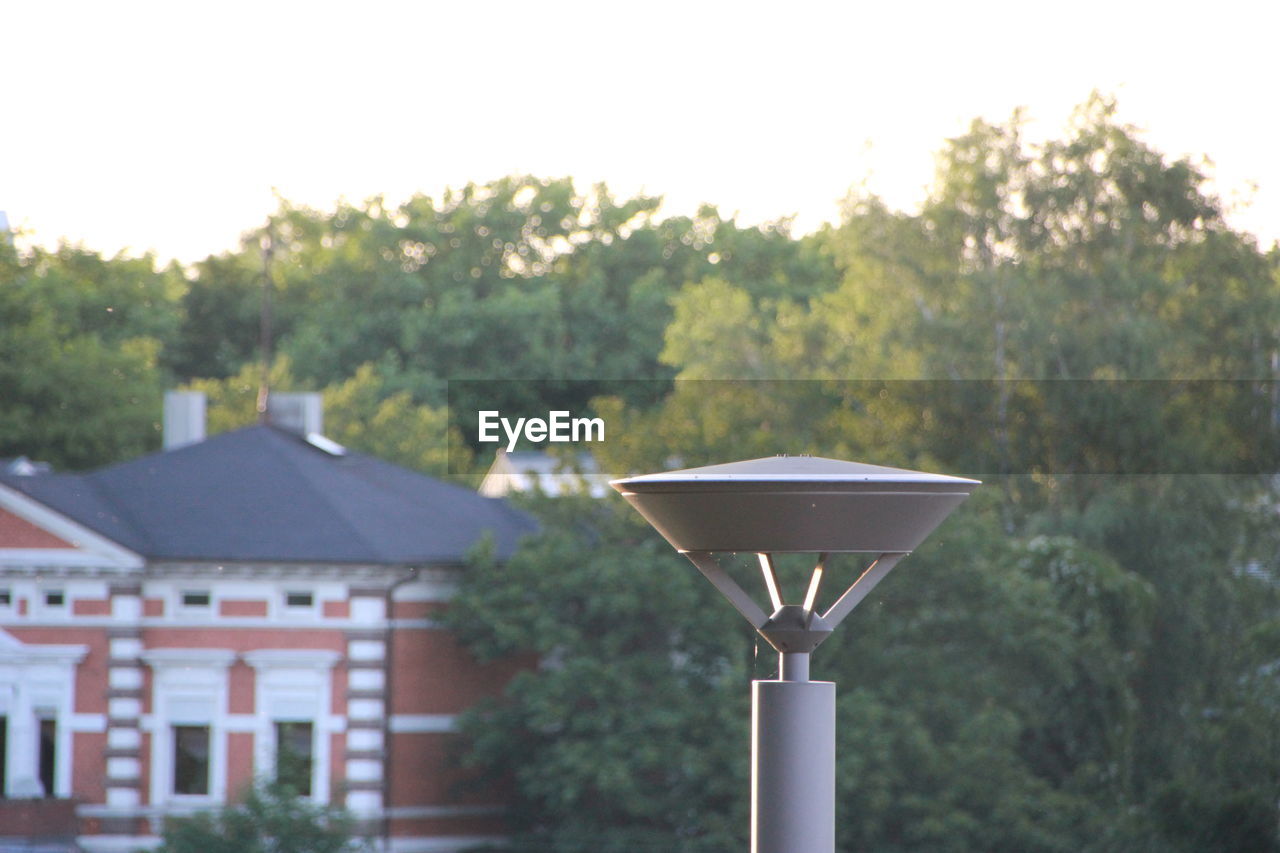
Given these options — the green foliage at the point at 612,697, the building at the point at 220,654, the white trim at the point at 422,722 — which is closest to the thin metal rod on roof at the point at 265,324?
the building at the point at 220,654

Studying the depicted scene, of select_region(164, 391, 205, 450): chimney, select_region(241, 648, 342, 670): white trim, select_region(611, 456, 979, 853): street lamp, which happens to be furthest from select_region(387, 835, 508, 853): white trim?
select_region(611, 456, 979, 853): street lamp

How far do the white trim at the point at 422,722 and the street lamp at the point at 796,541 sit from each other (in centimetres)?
751

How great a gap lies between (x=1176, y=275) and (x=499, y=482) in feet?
14.8

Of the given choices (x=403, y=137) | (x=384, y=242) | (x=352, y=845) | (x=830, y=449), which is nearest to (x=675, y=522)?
(x=352, y=845)

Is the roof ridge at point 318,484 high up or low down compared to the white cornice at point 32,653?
up

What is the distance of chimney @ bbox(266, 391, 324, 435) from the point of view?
10.5m

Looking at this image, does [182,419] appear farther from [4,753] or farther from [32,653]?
[4,753]

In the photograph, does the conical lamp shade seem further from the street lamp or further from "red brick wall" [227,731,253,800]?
"red brick wall" [227,731,253,800]

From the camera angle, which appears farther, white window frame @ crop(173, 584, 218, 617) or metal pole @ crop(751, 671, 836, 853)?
white window frame @ crop(173, 584, 218, 617)

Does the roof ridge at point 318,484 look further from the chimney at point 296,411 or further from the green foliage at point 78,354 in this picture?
the green foliage at point 78,354

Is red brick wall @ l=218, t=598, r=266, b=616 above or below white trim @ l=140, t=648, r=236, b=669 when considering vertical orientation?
above

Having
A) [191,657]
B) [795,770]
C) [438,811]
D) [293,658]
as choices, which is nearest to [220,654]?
[191,657]

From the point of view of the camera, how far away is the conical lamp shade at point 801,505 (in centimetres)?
182

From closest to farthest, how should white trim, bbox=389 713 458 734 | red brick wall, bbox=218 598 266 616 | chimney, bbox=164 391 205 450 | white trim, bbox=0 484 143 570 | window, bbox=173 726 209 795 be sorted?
1. white trim, bbox=0 484 143 570
2. window, bbox=173 726 209 795
3. red brick wall, bbox=218 598 266 616
4. white trim, bbox=389 713 458 734
5. chimney, bbox=164 391 205 450
